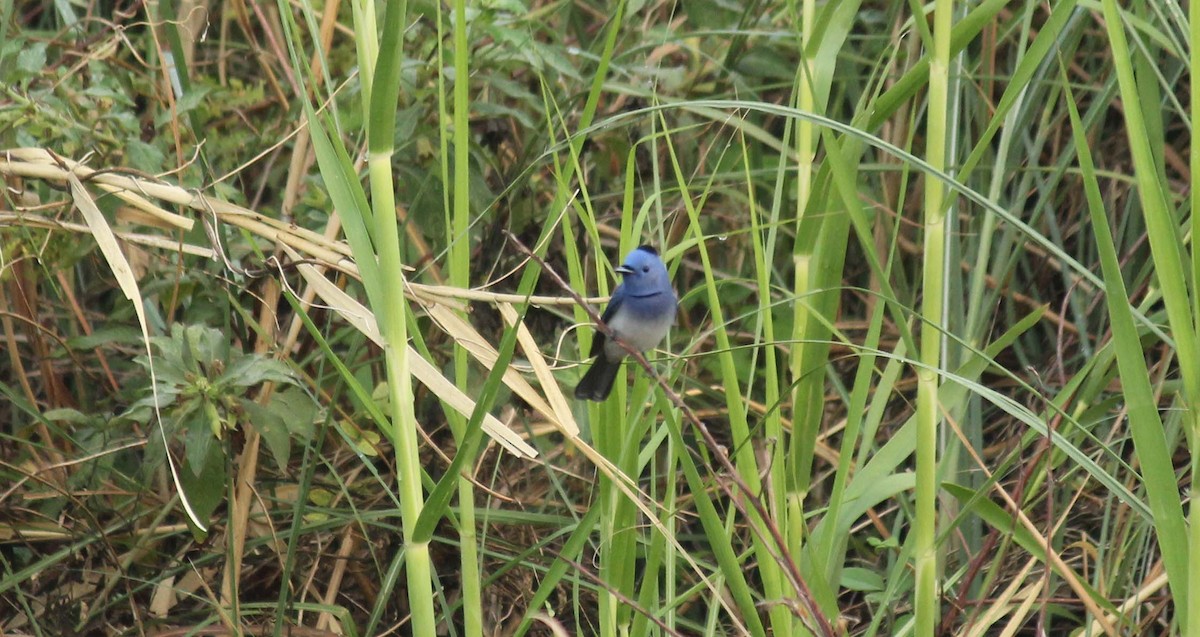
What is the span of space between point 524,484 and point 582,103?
0.92 meters

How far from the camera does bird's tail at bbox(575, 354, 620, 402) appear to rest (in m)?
1.51

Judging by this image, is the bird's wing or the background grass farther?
the bird's wing

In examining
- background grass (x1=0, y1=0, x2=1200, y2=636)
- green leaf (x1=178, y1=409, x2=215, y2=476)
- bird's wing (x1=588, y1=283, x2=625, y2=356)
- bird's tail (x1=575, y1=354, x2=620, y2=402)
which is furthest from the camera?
green leaf (x1=178, y1=409, x2=215, y2=476)

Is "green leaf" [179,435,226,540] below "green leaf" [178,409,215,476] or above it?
below

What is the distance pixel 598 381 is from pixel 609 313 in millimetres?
385

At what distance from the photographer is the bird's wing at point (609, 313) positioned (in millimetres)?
1671

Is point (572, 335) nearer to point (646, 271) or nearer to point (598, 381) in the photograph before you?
point (646, 271)

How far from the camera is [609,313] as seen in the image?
1.92 meters

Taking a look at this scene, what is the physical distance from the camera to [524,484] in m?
2.64

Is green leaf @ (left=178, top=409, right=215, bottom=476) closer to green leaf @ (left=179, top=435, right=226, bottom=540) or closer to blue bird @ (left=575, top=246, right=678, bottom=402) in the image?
green leaf @ (left=179, top=435, right=226, bottom=540)

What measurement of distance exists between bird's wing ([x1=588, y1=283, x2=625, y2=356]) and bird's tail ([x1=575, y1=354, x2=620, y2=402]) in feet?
0.24

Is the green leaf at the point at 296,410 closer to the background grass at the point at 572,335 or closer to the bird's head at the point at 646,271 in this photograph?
the background grass at the point at 572,335

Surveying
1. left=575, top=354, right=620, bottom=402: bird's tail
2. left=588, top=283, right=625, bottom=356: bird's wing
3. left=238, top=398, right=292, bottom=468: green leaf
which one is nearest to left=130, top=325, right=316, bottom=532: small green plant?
left=238, top=398, right=292, bottom=468: green leaf

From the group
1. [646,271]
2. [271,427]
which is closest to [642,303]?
[646,271]
